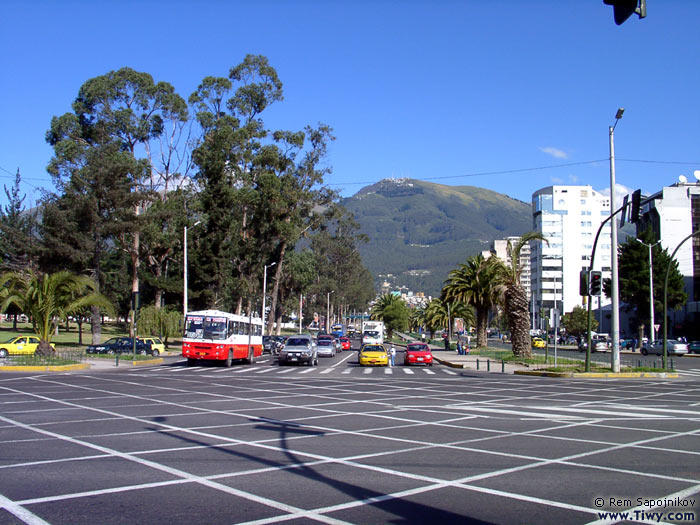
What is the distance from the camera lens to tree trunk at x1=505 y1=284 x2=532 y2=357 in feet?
135

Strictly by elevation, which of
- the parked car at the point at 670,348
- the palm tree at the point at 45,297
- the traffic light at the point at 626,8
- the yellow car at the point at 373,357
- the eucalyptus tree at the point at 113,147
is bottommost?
the parked car at the point at 670,348

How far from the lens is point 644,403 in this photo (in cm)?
1809

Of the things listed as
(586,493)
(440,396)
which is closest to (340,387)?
(440,396)

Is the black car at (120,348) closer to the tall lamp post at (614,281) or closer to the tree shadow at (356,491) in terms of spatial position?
the tall lamp post at (614,281)

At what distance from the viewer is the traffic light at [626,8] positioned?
6.59 meters

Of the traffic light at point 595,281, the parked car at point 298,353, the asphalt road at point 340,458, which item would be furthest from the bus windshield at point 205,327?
the traffic light at point 595,281

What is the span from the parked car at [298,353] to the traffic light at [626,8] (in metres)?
33.0

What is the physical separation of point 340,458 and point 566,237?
13216cm

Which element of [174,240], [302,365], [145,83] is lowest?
[302,365]

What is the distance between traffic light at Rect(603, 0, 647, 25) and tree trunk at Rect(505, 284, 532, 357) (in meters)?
35.3

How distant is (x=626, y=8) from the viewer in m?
6.68

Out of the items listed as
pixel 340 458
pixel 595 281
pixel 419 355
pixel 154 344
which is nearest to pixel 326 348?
pixel 419 355

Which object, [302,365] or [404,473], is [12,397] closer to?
[404,473]

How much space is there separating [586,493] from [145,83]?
197ft
